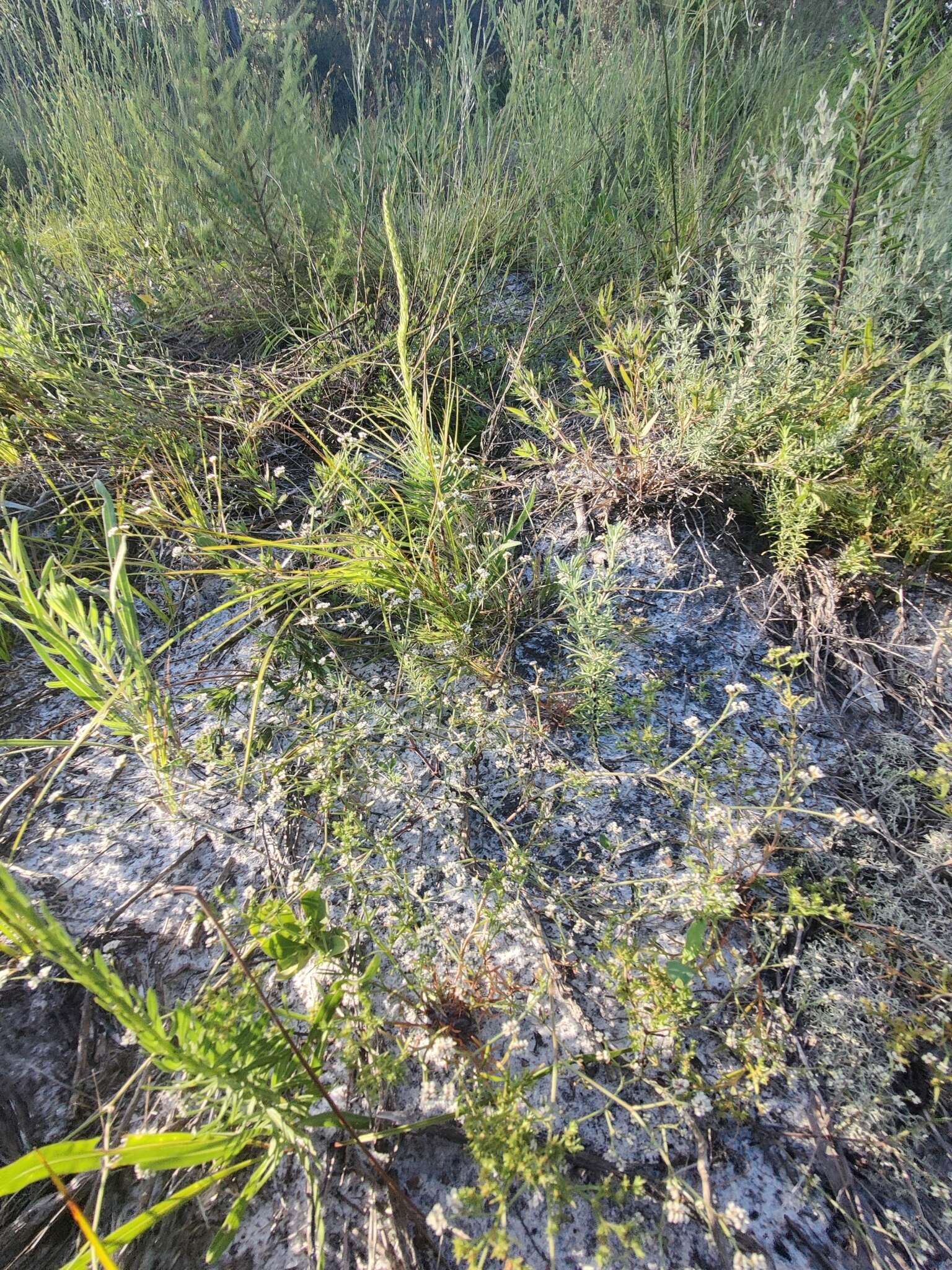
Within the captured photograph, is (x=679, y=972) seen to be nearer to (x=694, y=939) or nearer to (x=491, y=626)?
(x=694, y=939)

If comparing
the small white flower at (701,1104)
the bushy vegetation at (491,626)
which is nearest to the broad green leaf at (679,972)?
the bushy vegetation at (491,626)

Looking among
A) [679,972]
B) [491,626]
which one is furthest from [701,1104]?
[491,626]

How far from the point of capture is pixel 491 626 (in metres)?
1.56

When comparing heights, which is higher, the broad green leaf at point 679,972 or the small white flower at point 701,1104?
the broad green leaf at point 679,972

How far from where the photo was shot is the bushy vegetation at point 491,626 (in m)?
0.95

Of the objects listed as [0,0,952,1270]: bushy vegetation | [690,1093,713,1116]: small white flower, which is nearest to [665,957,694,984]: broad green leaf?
[0,0,952,1270]: bushy vegetation

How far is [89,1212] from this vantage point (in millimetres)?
945

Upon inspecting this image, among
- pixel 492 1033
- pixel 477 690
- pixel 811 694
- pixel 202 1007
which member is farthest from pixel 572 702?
pixel 202 1007

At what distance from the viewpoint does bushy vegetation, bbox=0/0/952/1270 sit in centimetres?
95

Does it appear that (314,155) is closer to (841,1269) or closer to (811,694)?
(811,694)

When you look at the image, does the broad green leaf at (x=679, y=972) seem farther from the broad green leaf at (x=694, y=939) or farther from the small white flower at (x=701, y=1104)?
the small white flower at (x=701, y=1104)

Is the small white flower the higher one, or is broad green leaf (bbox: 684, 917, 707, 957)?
broad green leaf (bbox: 684, 917, 707, 957)

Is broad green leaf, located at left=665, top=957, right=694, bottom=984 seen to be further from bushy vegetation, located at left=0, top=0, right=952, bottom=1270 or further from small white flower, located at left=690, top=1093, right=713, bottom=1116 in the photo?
small white flower, located at left=690, top=1093, right=713, bottom=1116

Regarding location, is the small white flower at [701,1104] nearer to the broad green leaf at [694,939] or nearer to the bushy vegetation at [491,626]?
the bushy vegetation at [491,626]
